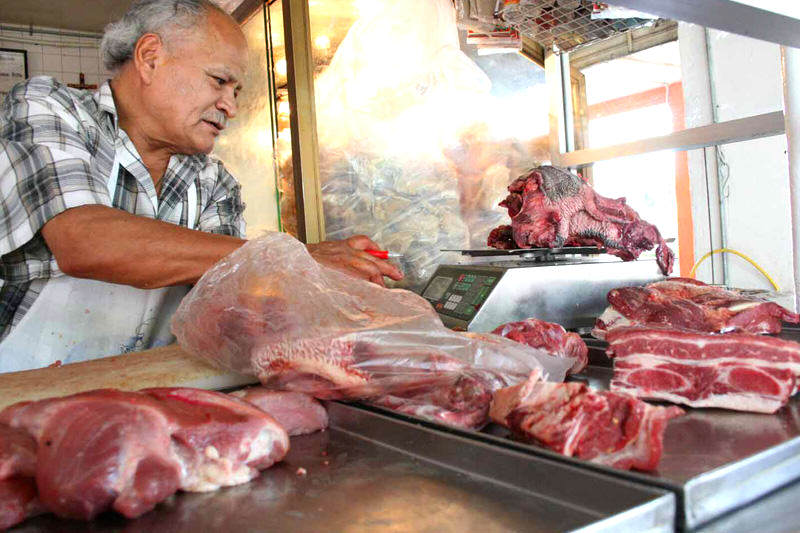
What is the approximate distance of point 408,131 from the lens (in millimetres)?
3207

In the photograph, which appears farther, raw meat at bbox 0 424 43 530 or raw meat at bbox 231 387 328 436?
raw meat at bbox 231 387 328 436

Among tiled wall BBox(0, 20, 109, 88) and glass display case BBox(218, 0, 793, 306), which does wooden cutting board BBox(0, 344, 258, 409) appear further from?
tiled wall BBox(0, 20, 109, 88)

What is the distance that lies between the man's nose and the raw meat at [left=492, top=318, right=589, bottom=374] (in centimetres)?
131

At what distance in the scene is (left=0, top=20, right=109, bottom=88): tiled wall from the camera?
5301 mm

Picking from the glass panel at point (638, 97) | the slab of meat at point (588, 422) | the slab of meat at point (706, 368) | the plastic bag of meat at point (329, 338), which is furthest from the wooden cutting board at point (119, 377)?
the glass panel at point (638, 97)

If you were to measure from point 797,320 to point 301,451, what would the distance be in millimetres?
1412

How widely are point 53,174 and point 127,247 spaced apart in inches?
12.1

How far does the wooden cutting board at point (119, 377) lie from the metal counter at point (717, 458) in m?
0.47

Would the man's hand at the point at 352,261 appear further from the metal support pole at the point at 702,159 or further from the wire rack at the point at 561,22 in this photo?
the metal support pole at the point at 702,159

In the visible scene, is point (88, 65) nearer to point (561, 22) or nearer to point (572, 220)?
point (561, 22)

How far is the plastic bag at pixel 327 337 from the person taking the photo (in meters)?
1.20

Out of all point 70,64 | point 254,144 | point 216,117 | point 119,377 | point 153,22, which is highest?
point 70,64

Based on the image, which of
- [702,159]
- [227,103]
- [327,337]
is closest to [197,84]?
[227,103]

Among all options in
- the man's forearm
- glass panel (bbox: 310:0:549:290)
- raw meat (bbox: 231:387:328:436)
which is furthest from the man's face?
raw meat (bbox: 231:387:328:436)
